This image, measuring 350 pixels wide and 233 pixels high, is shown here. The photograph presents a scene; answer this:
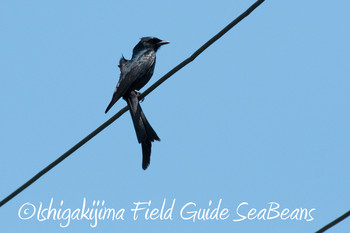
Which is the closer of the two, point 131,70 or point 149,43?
point 131,70

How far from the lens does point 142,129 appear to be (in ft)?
25.2

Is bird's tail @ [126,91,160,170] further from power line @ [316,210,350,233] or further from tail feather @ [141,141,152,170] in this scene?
power line @ [316,210,350,233]

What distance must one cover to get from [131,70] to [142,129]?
0.99 metres

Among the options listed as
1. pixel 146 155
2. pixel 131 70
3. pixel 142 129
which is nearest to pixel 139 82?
pixel 131 70

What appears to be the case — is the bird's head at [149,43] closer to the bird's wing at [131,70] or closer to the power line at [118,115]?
the bird's wing at [131,70]

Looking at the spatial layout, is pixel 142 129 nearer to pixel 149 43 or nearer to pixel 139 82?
pixel 139 82

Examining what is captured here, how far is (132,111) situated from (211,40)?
117 inches

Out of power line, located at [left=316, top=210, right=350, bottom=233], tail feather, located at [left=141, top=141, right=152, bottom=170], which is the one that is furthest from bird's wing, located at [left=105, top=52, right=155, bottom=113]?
power line, located at [left=316, top=210, right=350, bottom=233]

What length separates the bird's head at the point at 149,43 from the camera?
9141 millimetres

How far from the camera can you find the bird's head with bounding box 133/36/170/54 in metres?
9.14

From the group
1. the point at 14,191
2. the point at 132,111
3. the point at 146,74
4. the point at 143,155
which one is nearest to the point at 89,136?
the point at 14,191

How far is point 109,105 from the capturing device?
7453mm

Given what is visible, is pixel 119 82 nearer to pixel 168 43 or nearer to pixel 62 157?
pixel 168 43

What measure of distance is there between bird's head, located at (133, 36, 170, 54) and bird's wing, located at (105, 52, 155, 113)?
31 centimetres
